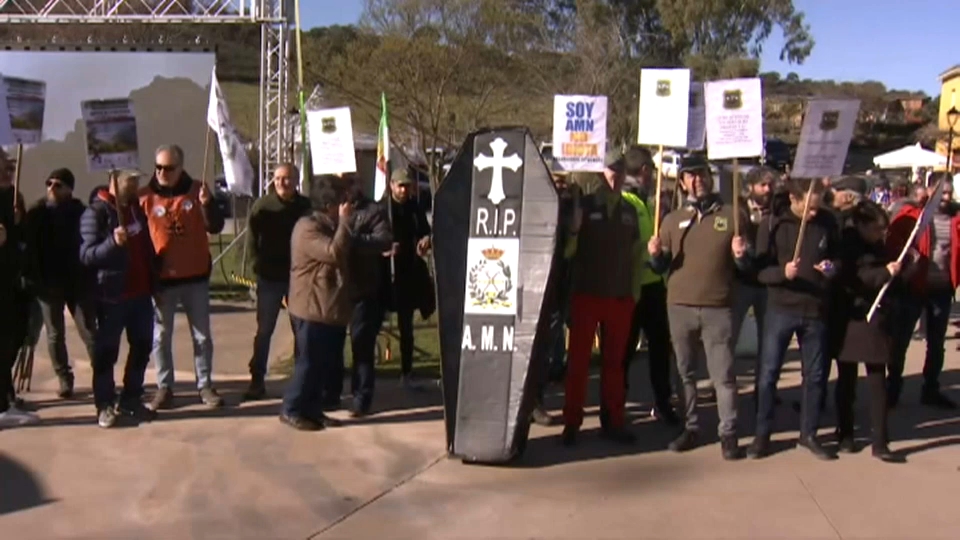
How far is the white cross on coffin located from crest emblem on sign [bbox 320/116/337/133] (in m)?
1.97

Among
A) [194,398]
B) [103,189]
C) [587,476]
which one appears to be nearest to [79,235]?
[103,189]

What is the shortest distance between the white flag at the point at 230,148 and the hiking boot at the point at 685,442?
502 centimetres

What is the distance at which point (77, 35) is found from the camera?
71.8ft

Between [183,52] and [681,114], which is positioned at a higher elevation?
[183,52]

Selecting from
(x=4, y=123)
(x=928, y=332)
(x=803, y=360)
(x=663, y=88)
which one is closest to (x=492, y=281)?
(x=663, y=88)

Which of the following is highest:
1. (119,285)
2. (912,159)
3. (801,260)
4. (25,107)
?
(25,107)

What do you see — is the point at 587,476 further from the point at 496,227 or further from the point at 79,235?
the point at 79,235

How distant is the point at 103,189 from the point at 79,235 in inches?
18.8

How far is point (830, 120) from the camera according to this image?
6.79 metres

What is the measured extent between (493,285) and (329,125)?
7.78 ft

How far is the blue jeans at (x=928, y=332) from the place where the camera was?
828 cm

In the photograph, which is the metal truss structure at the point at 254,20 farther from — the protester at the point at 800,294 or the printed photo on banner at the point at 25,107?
the protester at the point at 800,294

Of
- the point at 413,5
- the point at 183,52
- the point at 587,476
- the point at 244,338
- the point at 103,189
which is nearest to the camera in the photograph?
the point at 587,476

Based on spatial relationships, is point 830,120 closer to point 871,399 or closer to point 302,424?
point 871,399
